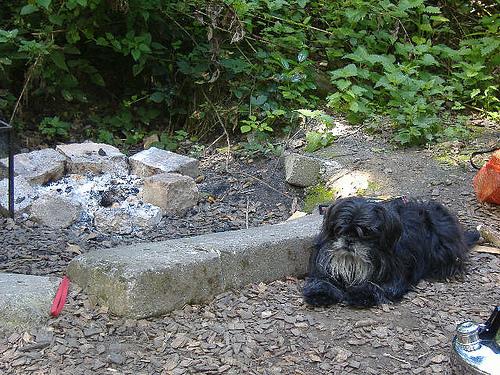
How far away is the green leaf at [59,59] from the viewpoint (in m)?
7.17

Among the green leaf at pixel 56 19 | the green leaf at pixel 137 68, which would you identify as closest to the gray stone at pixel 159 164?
the green leaf at pixel 137 68

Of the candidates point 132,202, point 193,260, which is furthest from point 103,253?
point 132,202

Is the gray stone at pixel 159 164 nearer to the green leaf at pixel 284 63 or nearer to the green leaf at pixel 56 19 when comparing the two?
the green leaf at pixel 284 63

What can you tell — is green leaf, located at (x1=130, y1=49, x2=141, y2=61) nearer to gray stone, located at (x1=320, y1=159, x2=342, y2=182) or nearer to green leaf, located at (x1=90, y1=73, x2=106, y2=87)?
green leaf, located at (x1=90, y1=73, x2=106, y2=87)

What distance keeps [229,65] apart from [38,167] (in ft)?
7.76

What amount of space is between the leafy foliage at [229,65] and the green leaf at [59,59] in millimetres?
16

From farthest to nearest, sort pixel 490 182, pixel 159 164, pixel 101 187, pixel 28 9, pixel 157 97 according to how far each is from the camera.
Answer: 1. pixel 157 97
2. pixel 28 9
3. pixel 159 164
4. pixel 101 187
5. pixel 490 182

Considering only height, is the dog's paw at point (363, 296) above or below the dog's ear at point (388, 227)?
below

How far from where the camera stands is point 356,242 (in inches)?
149

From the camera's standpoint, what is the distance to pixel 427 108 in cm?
647

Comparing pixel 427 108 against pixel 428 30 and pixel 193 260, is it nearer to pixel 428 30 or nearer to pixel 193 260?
pixel 428 30

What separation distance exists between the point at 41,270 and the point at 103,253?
0.84 metres

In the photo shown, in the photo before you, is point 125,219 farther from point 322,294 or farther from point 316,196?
point 322,294

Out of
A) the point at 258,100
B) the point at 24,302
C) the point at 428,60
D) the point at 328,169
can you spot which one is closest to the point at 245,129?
the point at 258,100
